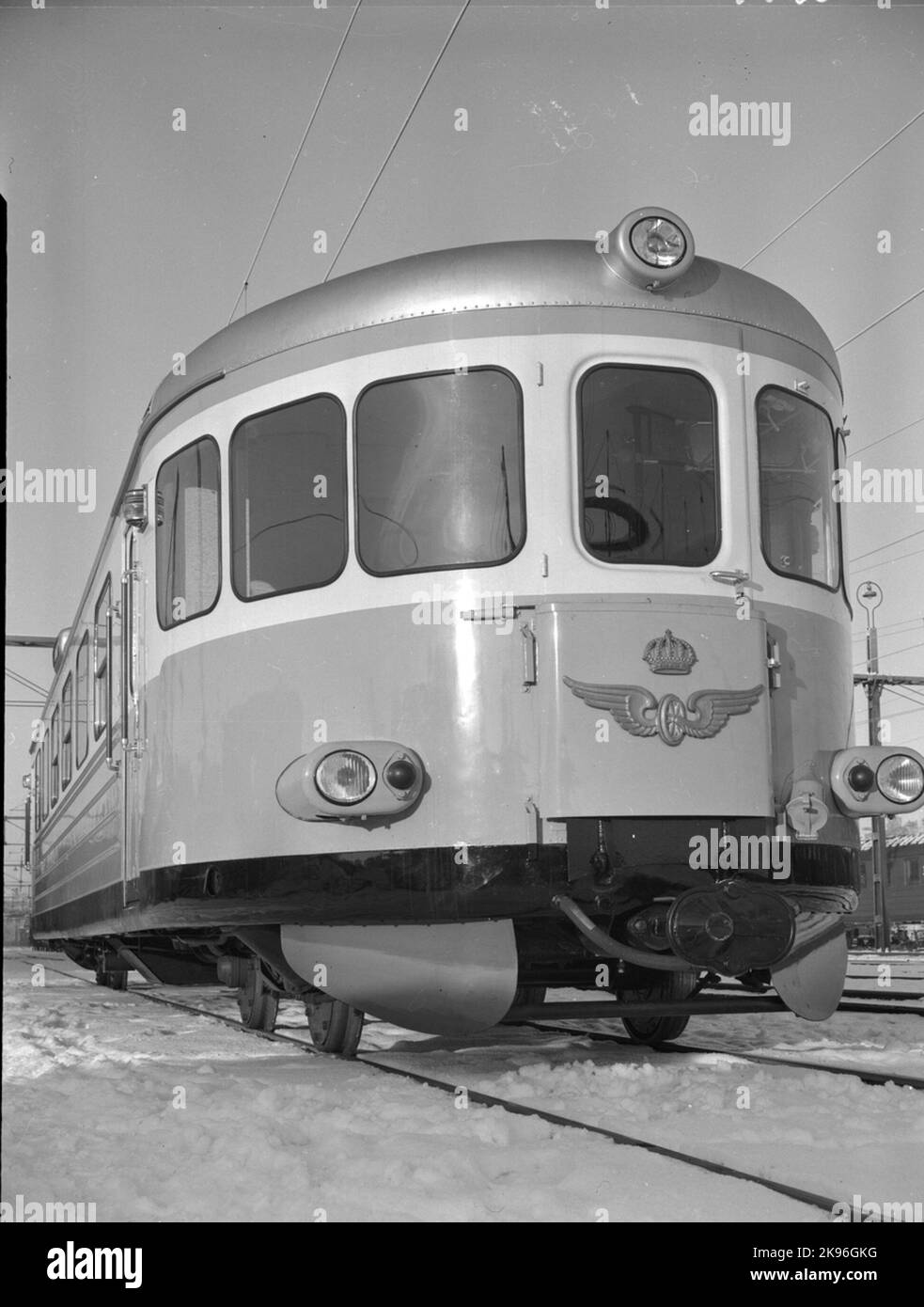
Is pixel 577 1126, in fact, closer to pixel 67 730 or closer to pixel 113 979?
pixel 67 730

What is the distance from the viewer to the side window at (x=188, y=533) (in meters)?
6.90

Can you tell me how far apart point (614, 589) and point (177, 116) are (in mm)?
3097

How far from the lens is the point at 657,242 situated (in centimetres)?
641

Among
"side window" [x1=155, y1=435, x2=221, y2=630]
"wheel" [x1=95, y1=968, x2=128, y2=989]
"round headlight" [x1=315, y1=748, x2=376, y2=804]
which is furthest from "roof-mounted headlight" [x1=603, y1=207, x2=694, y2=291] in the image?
"wheel" [x1=95, y1=968, x2=128, y2=989]

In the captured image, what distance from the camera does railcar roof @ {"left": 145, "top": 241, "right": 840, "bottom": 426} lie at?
20.9 ft

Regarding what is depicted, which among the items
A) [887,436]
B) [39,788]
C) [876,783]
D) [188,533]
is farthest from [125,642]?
[39,788]

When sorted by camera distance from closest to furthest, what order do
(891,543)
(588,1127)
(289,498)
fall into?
(588,1127) → (289,498) → (891,543)

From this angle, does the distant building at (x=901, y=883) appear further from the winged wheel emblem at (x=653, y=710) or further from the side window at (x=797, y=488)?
the winged wheel emblem at (x=653, y=710)

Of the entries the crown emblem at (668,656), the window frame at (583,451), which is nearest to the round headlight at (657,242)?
the window frame at (583,451)

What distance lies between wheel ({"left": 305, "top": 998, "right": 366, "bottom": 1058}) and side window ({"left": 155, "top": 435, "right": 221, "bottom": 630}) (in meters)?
2.14

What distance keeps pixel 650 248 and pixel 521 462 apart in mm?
1103

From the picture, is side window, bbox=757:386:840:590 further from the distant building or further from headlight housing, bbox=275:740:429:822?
the distant building
